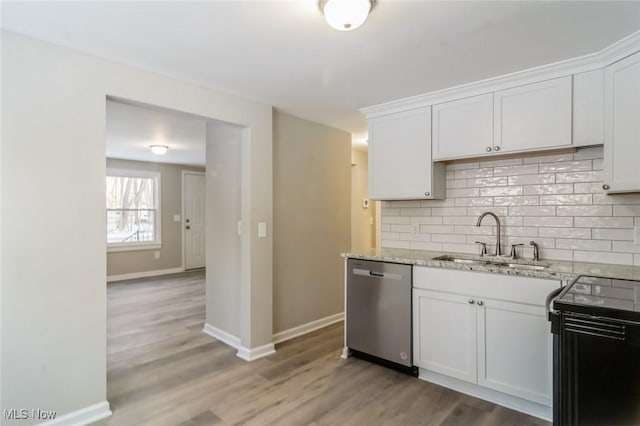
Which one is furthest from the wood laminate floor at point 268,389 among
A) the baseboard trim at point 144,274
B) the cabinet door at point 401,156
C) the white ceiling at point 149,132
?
the baseboard trim at point 144,274

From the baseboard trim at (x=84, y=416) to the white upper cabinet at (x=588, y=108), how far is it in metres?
3.47

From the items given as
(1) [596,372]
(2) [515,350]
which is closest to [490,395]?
(2) [515,350]

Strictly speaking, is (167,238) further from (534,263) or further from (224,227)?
(534,263)

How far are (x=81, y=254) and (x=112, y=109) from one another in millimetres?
1982

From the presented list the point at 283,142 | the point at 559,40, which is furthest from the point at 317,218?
the point at 559,40

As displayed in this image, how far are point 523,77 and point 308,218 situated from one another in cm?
229

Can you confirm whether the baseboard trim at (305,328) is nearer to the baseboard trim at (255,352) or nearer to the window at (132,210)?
the baseboard trim at (255,352)

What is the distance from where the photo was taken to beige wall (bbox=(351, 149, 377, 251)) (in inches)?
198

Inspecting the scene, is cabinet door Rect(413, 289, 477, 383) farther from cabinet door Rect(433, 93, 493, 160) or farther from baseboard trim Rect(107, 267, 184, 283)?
baseboard trim Rect(107, 267, 184, 283)

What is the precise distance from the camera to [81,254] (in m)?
2.09

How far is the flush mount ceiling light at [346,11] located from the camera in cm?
155

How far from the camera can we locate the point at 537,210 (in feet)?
8.56

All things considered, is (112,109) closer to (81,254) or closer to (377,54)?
(81,254)

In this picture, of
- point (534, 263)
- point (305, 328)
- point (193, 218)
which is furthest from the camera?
point (193, 218)
